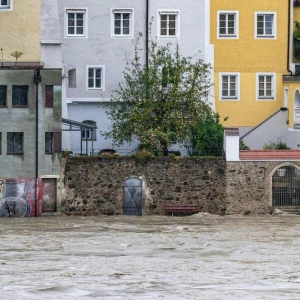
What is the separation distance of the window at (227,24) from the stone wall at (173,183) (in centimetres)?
1029

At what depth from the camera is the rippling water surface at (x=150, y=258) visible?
4956 centimetres

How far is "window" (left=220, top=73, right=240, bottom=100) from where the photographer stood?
3482 inches

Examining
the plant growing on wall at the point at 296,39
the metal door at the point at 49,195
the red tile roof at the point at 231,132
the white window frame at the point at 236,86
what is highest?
the plant growing on wall at the point at 296,39

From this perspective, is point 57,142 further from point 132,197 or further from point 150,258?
point 150,258

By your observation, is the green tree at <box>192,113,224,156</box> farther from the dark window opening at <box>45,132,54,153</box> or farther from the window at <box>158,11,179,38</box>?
the dark window opening at <box>45,132,54,153</box>

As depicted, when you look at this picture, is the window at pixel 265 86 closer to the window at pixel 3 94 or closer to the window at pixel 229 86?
the window at pixel 229 86

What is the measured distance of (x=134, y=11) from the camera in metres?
86.3

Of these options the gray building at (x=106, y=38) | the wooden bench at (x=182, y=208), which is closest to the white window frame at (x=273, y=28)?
the gray building at (x=106, y=38)

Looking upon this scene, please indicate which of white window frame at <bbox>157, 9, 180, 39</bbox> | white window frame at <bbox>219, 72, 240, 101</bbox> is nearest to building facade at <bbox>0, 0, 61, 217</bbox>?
white window frame at <bbox>157, 9, 180, 39</bbox>

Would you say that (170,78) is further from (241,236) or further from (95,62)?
(241,236)

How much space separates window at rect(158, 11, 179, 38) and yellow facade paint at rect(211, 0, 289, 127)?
2470mm

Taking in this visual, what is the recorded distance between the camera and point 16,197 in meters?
79.4

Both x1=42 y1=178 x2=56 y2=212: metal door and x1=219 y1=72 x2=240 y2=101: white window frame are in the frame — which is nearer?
x1=42 y1=178 x2=56 y2=212: metal door

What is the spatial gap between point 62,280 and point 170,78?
31733 mm
